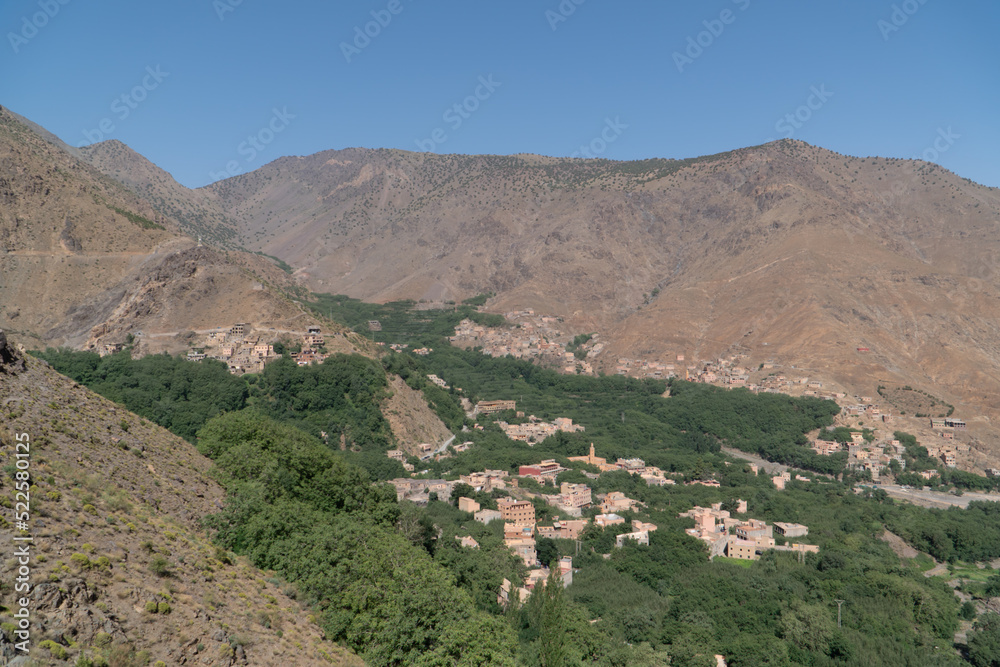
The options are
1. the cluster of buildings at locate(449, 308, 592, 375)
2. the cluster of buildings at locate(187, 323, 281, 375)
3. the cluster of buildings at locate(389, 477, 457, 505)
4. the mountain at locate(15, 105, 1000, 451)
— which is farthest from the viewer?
the cluster of buildings at locate(449, 308, 592, 375)

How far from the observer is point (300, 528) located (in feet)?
62.3

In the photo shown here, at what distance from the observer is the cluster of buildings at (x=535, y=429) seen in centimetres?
7331

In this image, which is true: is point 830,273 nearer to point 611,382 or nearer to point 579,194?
point 611,382

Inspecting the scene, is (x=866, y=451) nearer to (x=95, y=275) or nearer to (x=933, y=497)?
(x=933, y=497)

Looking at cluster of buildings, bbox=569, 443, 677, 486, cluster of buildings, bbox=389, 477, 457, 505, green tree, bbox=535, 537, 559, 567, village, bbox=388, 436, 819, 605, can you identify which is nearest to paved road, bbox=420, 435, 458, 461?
village, bbox=388, 436, 819, 605

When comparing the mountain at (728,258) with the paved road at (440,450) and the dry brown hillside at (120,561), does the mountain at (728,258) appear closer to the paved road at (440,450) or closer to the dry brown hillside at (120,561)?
the paved road at (440,450)

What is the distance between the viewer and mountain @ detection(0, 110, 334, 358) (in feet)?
218

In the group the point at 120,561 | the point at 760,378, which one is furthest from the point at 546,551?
the point at 760,378

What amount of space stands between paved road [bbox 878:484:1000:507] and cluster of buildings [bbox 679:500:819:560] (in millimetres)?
19480

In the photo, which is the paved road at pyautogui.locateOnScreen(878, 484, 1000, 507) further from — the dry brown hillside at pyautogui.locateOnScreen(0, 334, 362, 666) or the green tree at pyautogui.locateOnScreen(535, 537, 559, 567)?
the dry brown hillside at pyautogui.locateOnScreen(0, 334, 362, 666)

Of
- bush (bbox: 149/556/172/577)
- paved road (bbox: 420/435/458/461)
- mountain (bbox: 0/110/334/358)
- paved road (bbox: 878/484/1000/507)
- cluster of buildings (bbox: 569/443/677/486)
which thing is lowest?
bush (bbox: 149/556/172/577)

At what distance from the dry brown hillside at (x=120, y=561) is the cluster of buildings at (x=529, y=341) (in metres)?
94.2

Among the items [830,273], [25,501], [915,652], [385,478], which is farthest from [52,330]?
[830,273]

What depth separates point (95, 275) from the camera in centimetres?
7219
